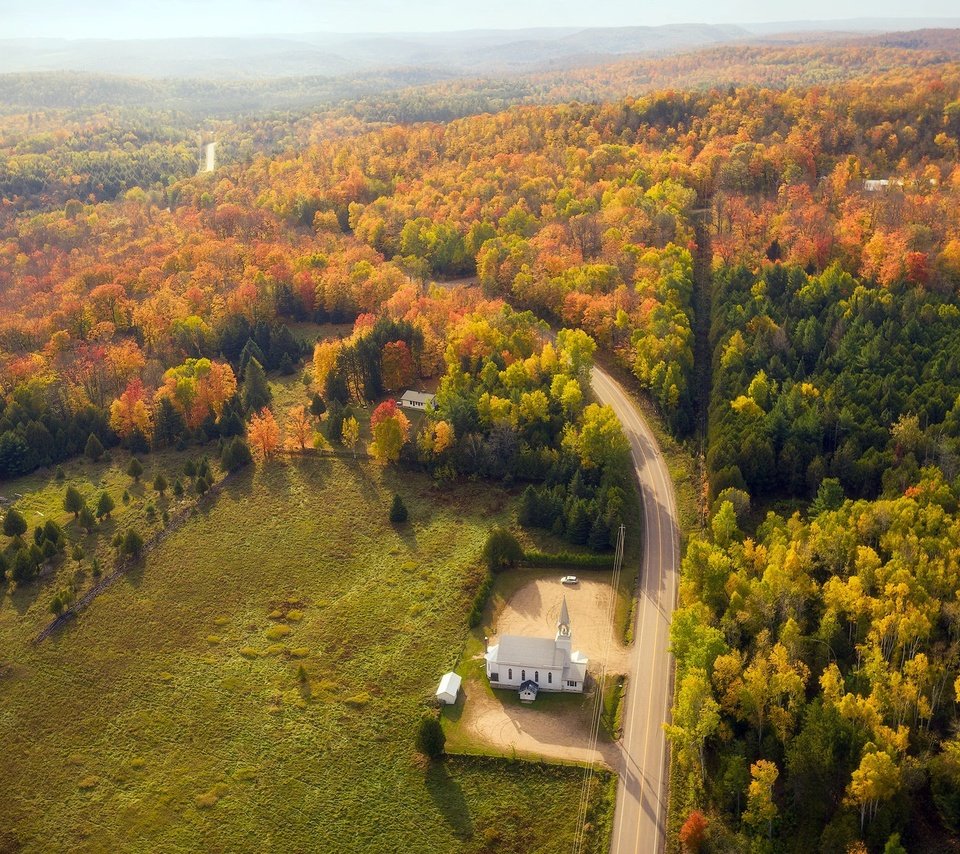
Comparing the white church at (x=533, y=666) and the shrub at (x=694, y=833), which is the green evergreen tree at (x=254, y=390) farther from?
the shrub at (x=694, y=833)

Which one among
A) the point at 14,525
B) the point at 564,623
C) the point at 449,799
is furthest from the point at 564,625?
the point at 14,525

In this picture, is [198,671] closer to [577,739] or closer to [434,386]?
[577,739]

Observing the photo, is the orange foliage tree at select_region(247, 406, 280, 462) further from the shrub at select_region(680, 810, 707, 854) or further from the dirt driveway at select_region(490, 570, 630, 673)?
the shrub at select_region(680, 810, 707, 854)

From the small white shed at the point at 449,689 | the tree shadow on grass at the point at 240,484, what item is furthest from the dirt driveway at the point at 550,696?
the tree shadow on grass at the point at 240,484

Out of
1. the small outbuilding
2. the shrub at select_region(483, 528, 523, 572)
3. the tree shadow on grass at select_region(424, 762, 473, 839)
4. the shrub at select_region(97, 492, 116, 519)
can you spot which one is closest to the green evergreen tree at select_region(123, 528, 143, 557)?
the shrub at select_region(97, 492, 116, 519)

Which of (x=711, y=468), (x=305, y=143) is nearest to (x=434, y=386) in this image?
(x=711, y=468)

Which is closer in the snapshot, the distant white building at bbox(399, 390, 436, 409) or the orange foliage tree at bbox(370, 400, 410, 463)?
the orange foliage tree at bbox(370, 400, 410, 463)
